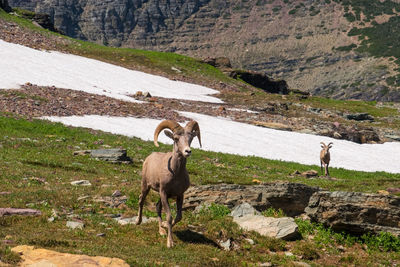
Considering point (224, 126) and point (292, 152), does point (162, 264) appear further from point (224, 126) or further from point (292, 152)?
point (224, 126)

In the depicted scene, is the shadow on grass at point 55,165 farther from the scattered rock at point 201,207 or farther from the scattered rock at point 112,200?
the scattered rock at point 201,207

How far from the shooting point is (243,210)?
15.2 m

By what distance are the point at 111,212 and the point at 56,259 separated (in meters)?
6.38

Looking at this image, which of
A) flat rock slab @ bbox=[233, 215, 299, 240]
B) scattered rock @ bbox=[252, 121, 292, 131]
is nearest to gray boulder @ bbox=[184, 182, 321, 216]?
flat rock slab @ bbox=[233, 215, 299, 240]

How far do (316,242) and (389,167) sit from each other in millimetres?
28768

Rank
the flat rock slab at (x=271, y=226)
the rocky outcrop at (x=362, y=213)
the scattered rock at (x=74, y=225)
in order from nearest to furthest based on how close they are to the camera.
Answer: the scattered rock at (x=74, y=225)
the flat rock slab at (x=271, y=226)
the rocky outcrop at (x=362, y=213)

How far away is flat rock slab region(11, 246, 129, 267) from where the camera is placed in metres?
8.28

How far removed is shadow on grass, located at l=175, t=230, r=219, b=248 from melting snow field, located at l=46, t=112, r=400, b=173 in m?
23.8

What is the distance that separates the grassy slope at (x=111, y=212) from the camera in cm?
1080

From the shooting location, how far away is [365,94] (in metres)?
175


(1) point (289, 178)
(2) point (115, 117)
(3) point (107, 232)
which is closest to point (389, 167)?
(1) point (289, 178)

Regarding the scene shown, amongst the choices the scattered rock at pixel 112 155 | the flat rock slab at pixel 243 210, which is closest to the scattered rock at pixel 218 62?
the scattered rock at pixel 112 155

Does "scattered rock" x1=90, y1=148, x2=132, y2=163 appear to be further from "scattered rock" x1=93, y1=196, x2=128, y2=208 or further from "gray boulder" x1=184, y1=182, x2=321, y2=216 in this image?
"gray boulder" x1=184, y1=182, x2=321, y2=216

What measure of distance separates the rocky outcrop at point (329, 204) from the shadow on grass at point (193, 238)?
3418 millimetres
